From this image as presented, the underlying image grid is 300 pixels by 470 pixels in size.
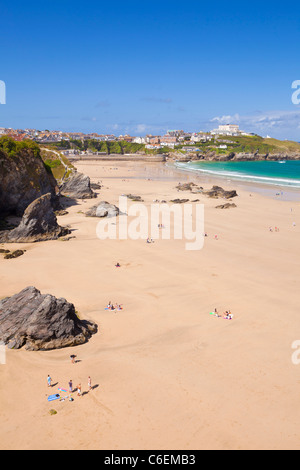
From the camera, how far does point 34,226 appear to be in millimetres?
31922

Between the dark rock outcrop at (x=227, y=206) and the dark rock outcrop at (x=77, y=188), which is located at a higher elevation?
the dark rock outcrop at (x=77, y=188)

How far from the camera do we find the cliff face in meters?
36.9

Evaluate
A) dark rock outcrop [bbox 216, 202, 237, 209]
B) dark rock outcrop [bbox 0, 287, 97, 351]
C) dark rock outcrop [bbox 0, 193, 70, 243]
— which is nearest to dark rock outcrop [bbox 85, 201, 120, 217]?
dark rock outcrop [bbox 0, 193, 70, 243]

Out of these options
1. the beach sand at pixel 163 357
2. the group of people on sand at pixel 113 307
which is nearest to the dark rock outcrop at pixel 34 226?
the beach sand at pixel 163 357

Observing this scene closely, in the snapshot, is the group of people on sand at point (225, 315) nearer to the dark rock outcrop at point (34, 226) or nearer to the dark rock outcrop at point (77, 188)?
the dark rock outcrop at point (34, 226)

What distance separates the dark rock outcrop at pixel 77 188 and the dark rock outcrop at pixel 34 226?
23653mm

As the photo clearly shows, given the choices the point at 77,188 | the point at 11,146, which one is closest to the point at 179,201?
the point at 77,188

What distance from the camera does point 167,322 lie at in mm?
18562

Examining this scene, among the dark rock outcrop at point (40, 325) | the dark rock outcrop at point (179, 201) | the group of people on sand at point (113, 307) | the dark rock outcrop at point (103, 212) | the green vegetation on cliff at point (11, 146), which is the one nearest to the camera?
the dark rock outcrop at point (40, 325)

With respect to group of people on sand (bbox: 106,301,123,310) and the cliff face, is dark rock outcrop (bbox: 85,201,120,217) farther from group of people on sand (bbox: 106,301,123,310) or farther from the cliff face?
group of people on sand (bbox: 106,301,123,310)

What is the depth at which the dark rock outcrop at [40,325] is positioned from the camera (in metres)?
16.0

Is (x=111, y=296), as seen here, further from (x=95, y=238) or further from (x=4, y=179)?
(x=4, y=179)
